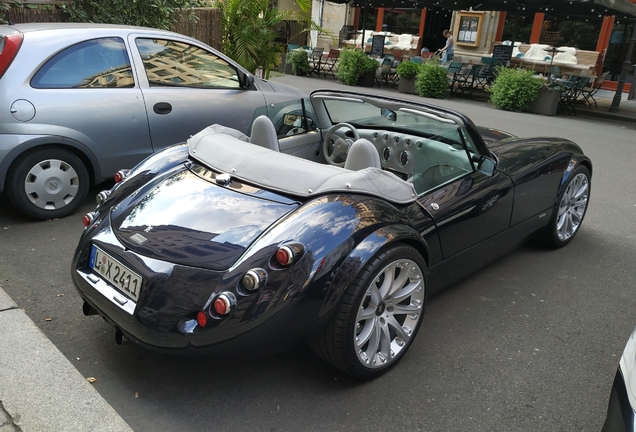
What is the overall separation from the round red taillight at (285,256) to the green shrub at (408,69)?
543 inches

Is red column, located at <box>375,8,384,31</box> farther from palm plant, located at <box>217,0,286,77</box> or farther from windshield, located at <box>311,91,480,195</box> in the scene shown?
windshield, located at <box>311,91,480,195</box>

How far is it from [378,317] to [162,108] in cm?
338

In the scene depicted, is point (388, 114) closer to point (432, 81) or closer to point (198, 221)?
point (198, 221)

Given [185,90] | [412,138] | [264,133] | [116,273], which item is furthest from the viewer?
[185,90]

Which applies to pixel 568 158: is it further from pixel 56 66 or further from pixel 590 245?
pixel 56 66

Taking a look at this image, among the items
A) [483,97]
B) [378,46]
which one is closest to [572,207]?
[483,97]

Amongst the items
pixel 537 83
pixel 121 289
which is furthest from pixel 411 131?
pixel 537 83

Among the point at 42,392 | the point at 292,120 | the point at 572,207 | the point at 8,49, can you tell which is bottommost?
the point at 42,392

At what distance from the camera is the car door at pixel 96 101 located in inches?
187

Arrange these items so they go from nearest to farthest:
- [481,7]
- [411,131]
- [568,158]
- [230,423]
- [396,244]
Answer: [230,423], [396,244], [411,131], [568,158], [481,7]

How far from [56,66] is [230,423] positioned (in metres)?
3.61

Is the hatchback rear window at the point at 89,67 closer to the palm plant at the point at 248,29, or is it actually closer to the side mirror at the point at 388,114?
the side mirror at the point at 388,114

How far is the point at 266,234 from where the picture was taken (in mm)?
2719

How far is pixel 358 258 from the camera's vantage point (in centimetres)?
271
